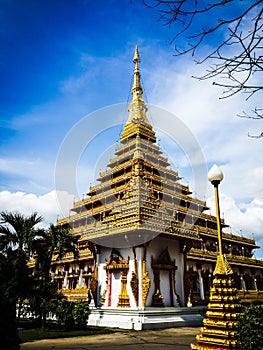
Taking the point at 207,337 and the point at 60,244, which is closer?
the point at 207,337

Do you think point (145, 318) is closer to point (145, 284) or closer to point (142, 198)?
point (145, 284)

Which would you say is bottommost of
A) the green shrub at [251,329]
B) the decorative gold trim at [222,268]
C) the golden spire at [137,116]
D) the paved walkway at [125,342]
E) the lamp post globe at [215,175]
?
the paved walkway at [125,342]

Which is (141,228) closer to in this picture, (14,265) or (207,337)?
(14,265)

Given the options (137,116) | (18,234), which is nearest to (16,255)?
(18,234)

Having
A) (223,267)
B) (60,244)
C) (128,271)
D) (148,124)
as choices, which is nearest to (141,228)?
(128,271)

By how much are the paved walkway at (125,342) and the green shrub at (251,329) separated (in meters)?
3.66

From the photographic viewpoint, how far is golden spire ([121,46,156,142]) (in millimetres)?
32228

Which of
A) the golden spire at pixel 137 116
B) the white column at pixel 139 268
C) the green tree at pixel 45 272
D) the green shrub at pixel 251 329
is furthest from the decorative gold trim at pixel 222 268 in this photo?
the golden spire at pixel 137 116

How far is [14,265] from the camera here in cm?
1496

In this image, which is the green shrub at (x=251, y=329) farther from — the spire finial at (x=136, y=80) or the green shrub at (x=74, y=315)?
the spire finial at (x=136, y=80)

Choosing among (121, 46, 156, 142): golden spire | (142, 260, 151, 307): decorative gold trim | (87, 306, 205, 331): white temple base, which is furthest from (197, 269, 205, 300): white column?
(121, 46, 156, 142): golden spire

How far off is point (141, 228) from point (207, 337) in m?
8.14

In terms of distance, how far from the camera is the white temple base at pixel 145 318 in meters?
14.3

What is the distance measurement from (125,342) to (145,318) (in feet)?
11.8
